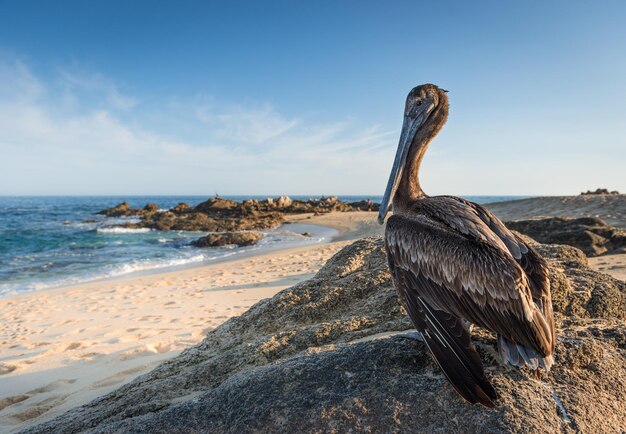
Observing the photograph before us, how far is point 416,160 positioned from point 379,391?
1.97 metres

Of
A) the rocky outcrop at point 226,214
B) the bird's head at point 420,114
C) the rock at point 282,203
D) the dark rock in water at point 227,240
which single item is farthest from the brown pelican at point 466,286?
the rock at point 282,203

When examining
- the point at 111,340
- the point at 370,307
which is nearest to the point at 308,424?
the point at 370,307

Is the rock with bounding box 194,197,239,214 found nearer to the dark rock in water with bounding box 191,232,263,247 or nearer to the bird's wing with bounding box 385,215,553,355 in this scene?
the dark rock in water with bounding box 191,232,263,247

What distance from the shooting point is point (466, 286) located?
245 cm

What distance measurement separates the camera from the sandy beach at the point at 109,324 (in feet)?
15.9

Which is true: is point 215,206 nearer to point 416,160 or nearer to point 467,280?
point 416,160

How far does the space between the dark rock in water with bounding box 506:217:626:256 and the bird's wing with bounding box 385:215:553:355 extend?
904 cm

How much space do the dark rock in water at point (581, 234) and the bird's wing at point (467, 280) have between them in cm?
904

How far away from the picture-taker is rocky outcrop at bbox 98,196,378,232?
3114 centimetres

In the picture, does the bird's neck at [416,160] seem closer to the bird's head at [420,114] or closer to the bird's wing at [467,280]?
the bird's head at [420,114]

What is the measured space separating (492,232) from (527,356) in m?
0.83

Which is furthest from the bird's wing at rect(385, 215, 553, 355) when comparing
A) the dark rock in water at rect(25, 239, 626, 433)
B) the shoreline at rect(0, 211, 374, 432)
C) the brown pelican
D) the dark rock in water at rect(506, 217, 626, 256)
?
the dark rock in water at rect(506, 217, 626, 256)

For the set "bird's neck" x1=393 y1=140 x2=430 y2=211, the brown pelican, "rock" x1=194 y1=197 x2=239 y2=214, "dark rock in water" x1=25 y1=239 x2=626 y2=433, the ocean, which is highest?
"bird's neck" x1=393 y1=140 x2=430 y2=211

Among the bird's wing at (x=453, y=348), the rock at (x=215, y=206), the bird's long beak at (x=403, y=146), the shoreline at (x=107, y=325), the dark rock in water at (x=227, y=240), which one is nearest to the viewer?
the bird's wing at (x=453, y=348)
